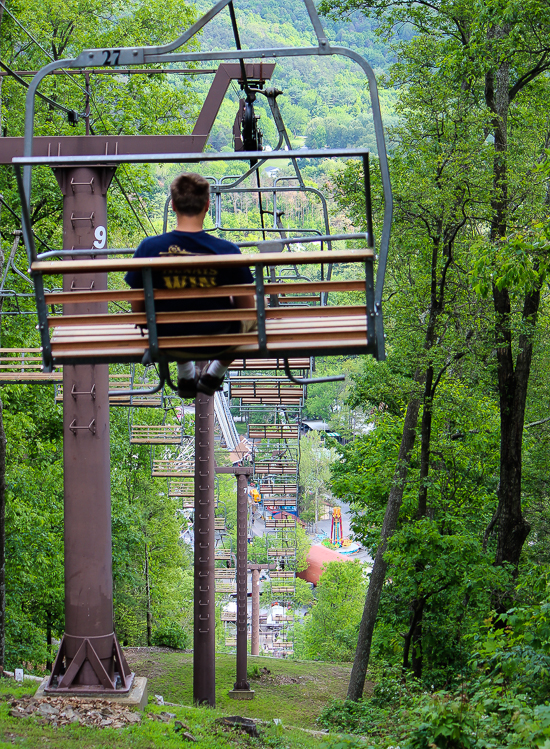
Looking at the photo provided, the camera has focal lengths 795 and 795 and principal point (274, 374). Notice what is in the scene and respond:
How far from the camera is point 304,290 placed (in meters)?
3.83

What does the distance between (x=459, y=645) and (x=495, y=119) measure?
972cm

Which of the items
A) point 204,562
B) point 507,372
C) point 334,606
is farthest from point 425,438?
point 334,606

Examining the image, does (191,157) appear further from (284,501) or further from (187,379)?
(284,501)

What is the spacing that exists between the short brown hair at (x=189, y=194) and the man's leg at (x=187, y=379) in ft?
2.68

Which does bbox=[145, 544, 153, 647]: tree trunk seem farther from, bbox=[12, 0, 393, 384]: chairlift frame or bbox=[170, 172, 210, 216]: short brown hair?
bbox=[170, 172, 210, 216]: short brown hair

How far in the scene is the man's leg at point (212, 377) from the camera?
14.2 ft

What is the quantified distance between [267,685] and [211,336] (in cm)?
1598

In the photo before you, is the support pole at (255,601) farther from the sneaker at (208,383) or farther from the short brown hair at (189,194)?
the short brown hair at (189,194)

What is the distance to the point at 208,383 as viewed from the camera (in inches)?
171

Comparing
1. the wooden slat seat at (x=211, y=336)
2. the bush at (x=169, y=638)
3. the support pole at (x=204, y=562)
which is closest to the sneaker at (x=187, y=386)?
the wooden slat seat at (x=211, y=336)

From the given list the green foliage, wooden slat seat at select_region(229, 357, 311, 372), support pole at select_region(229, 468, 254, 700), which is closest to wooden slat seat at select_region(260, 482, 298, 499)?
support pole at select_region(229, 468, 254, 700)

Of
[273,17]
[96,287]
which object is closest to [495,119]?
[96,287]

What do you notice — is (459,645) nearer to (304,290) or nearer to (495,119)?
(495,119)

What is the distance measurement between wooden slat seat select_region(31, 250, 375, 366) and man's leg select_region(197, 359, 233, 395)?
0.31 m
